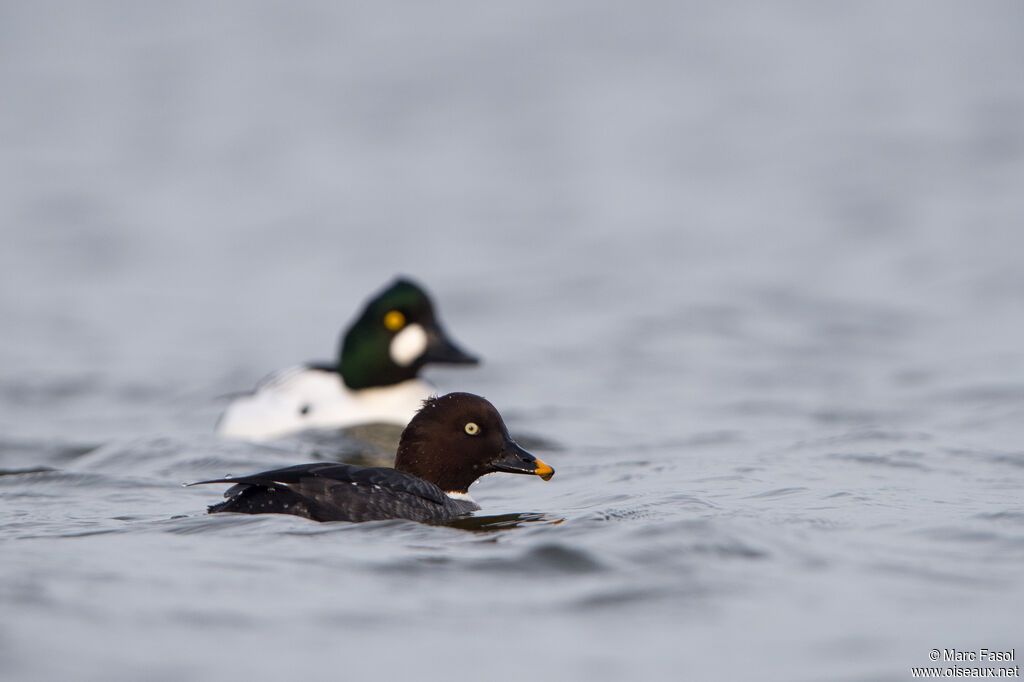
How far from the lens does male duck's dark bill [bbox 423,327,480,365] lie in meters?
11.7

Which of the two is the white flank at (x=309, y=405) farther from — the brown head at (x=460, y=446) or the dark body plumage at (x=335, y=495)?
the dark body plumage at (x=335, y=495)

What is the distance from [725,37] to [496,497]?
86.0 feet

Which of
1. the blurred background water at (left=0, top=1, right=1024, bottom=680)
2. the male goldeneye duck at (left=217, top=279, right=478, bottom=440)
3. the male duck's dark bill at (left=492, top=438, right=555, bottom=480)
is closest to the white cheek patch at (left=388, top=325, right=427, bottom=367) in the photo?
the male goldeneye duck at (left=217, top=279, right=478, bottom=440)

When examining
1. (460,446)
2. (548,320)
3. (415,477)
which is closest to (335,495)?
(415,477)

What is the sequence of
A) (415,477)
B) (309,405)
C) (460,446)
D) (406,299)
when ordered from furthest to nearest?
(406,299), (309,405), (460,446), (415,477)

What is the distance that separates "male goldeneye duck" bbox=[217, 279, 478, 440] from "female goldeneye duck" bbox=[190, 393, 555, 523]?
12.4 feet

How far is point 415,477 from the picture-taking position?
739 cm

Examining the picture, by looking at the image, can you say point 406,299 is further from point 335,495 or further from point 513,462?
point 335,495

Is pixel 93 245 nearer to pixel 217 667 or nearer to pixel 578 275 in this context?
pixel 578 275

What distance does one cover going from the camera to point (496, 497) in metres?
8.62

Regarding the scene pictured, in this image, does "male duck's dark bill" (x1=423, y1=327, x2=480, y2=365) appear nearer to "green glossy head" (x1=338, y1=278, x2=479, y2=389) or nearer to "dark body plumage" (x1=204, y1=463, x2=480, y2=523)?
"green glossy head" (x1=338, y1=278, x2=479, y2=389)

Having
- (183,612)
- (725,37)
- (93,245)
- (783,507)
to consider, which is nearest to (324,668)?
(183,612)

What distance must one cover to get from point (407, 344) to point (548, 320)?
5579 mm

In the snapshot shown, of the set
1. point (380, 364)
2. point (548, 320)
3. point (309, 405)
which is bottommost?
point (309, 405)
